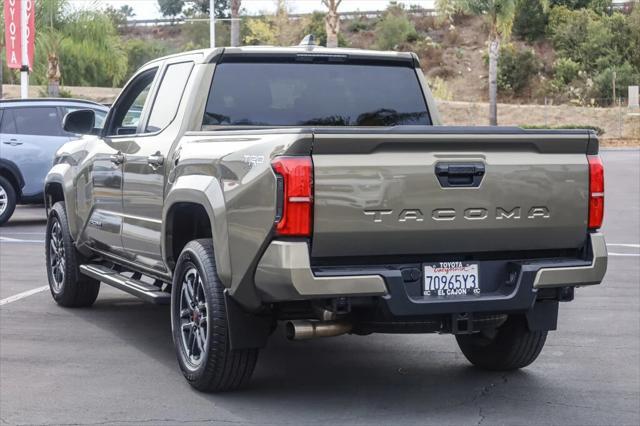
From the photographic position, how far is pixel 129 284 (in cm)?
830

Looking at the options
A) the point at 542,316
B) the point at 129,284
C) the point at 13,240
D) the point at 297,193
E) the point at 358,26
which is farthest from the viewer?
the point at 358,26

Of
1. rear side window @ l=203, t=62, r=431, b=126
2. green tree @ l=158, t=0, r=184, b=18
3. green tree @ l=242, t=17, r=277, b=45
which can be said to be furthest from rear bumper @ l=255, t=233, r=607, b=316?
green tree @ l=158, t=0, r=184, b=18

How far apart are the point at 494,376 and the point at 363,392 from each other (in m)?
1.00

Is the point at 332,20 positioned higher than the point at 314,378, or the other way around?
the point at 332,20

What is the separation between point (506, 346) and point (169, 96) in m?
2.82

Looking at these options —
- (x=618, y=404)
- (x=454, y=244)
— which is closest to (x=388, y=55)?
(x=454, y=244)

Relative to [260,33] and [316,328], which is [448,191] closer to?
[316,328]

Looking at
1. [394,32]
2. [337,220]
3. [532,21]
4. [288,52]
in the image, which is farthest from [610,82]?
[337,220]

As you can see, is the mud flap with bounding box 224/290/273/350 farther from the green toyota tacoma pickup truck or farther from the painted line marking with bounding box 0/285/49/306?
the painted line marking with bounding box 0/285/49/306

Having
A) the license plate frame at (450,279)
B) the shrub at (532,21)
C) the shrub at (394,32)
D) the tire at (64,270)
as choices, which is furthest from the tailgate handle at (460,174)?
the shrub at (532,21)

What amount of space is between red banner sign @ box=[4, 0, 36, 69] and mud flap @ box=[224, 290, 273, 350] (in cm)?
2361

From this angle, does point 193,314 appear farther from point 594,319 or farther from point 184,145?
point 594,319

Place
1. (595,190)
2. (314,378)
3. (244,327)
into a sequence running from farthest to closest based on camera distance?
(314,378) < (595,190) < (244,327)

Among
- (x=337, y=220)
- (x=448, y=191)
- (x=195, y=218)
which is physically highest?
(x=448, y=191)
